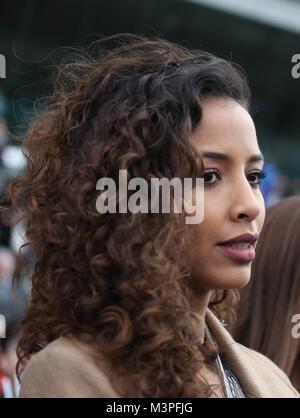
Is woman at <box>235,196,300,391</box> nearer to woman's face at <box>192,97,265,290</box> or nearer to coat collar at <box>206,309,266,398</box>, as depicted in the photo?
coat collar at <box>206,309,266,398</box>

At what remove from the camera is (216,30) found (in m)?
15.0

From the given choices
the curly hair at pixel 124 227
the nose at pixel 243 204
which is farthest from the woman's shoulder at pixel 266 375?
the nose at pixel 243 204

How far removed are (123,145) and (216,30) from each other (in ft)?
44.3

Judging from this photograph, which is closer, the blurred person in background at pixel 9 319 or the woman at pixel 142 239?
the woman at pixel 142 239

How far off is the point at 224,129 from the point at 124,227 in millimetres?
307

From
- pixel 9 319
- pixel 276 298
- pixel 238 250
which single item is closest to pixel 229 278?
pixel 238 250

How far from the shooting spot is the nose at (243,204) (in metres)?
1.82

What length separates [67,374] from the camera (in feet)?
5.50

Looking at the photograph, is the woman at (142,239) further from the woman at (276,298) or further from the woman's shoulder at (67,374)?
the woman at (276,298)

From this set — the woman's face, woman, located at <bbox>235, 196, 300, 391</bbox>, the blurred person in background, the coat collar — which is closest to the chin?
the woman's face

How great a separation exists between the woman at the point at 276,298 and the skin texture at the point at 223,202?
1.03 m

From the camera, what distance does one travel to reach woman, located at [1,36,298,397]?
1.72m

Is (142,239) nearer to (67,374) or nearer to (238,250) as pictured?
(238,250)
